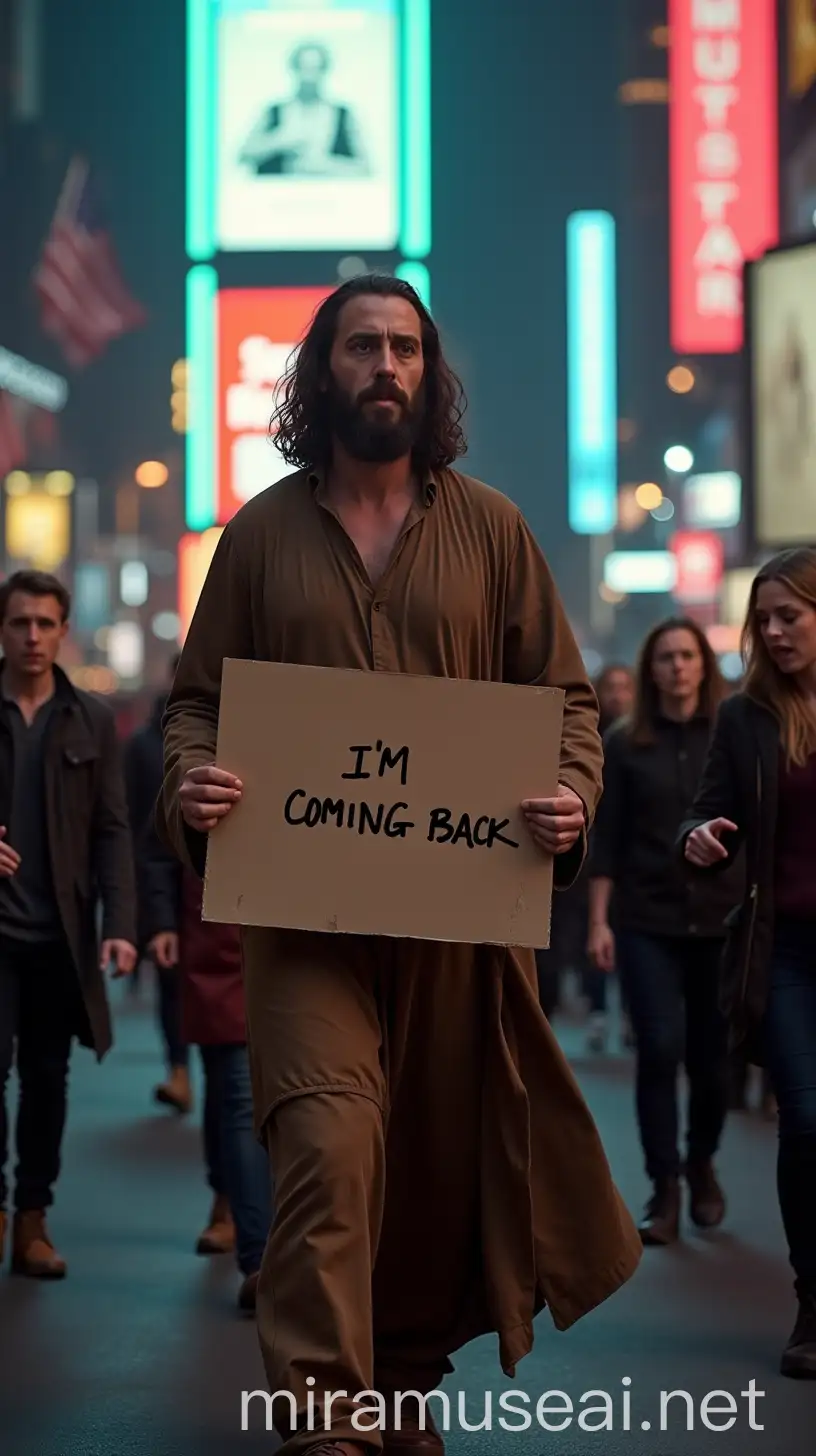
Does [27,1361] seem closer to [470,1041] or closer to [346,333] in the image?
[470,1041]

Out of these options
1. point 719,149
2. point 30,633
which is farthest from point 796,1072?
point 719,149

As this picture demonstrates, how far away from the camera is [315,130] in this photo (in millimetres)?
33094

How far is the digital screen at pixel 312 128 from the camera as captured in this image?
32.7 metres

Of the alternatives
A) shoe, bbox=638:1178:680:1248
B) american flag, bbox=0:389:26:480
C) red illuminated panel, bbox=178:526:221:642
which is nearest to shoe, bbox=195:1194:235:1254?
shoe, bbox=638:1178:680:1248

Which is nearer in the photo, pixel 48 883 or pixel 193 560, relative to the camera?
pixel 48 883

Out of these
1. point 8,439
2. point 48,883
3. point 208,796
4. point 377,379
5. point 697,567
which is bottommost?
point 48,883

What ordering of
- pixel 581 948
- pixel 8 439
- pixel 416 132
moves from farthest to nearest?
pixel 8 439 < pixel 416 132 < pixel 581 948

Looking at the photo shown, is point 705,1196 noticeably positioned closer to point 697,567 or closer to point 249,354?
point 249,354

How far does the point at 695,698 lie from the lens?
29.8 ft

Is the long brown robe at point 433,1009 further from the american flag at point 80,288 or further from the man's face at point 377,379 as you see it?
the american flag at point 80,288

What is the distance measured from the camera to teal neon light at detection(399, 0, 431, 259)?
32.6m

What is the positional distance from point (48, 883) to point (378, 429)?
300 centimetres

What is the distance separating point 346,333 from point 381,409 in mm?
210

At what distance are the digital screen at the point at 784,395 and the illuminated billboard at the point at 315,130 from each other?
1397 cm
